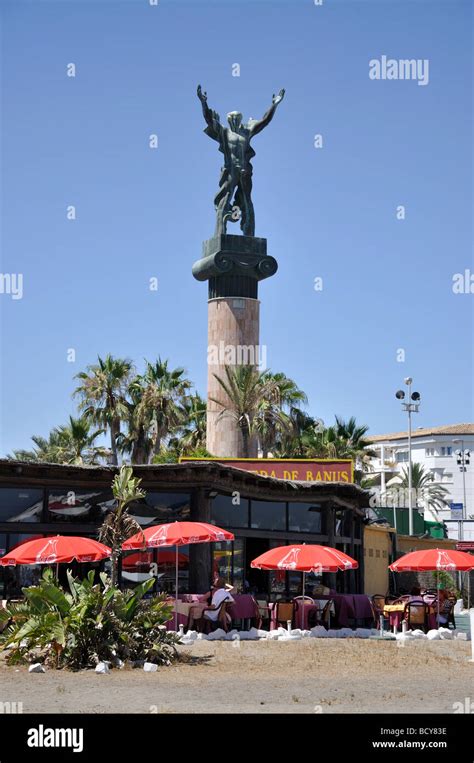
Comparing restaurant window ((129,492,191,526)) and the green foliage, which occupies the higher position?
restaurant window ((129,492,191,526))

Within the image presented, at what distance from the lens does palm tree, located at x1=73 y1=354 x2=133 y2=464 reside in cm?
5078

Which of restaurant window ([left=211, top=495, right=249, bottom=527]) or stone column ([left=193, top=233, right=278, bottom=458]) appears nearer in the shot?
restaurant window ([left=211, top=495, right=249, bottom=527])

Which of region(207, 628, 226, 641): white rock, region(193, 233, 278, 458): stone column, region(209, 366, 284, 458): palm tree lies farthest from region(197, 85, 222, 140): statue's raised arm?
region(207, 628, 226, 641): white rock

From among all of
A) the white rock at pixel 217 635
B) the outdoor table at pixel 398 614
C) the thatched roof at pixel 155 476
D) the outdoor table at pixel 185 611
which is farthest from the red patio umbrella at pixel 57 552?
the outdoor table at pixel 398 614

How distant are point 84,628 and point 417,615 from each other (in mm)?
10078

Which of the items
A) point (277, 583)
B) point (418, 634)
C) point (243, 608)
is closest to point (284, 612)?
point (243, 608)

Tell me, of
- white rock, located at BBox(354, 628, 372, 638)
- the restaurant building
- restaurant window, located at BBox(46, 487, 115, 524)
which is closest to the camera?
white rock, located at BBox(354, 628, 372, 638)

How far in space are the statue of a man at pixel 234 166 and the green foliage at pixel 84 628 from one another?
3839cm

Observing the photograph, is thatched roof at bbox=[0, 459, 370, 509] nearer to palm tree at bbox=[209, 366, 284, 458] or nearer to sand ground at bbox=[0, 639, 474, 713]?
sand ground at bbox=[0, 639, 474, 713]

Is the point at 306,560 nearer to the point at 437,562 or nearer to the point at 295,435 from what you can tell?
the point at 437,562

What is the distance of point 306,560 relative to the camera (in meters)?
20.1

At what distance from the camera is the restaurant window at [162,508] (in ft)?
78.1

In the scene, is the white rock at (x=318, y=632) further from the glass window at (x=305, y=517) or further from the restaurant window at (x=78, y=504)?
the glass window at (x=305, y=517)

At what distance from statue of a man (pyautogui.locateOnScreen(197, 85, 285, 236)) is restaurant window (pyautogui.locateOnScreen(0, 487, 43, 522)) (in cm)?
3110
